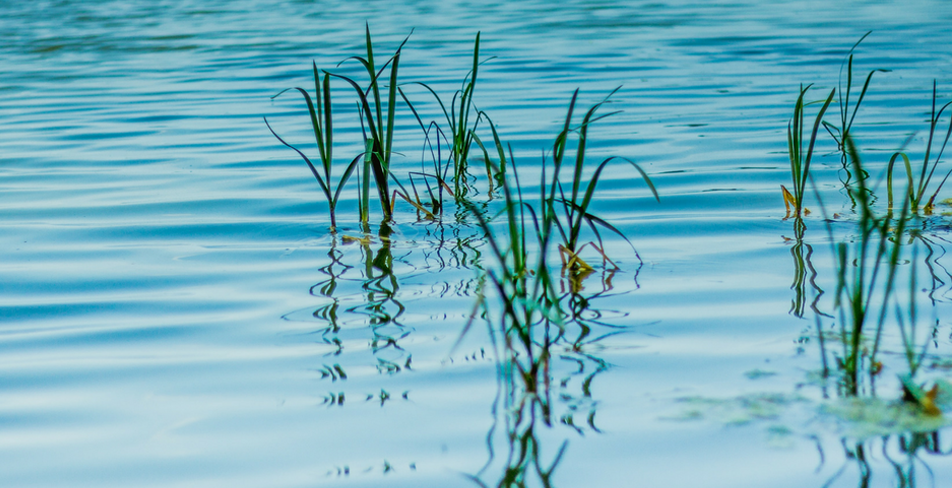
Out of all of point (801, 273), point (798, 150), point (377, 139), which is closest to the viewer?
point (801, 273)

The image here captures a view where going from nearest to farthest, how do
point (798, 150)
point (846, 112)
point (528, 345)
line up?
point (528, 345)
point (798, 150)
point (846, 112)

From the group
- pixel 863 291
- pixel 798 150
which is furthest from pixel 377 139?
pixel 863 291

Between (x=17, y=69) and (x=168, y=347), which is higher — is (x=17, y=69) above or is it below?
above

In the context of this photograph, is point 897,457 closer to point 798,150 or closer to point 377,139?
point 798,150

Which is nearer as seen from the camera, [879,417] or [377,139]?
[879,417]

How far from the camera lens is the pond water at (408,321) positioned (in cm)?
147

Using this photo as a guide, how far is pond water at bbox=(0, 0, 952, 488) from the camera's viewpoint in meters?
1.47

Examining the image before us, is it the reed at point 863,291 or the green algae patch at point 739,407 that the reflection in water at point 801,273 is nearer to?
the reed at point 863,291

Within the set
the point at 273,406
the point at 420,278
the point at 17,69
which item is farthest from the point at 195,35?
the point at 273,406

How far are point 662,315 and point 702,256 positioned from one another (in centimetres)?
51

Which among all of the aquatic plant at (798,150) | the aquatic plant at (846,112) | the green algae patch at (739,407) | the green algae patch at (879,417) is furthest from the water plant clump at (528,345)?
the aquatic plant at (798,150)

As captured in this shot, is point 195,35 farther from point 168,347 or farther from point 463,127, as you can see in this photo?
point 168,347

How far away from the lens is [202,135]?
462 centimetres

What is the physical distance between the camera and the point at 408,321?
6.64ft
